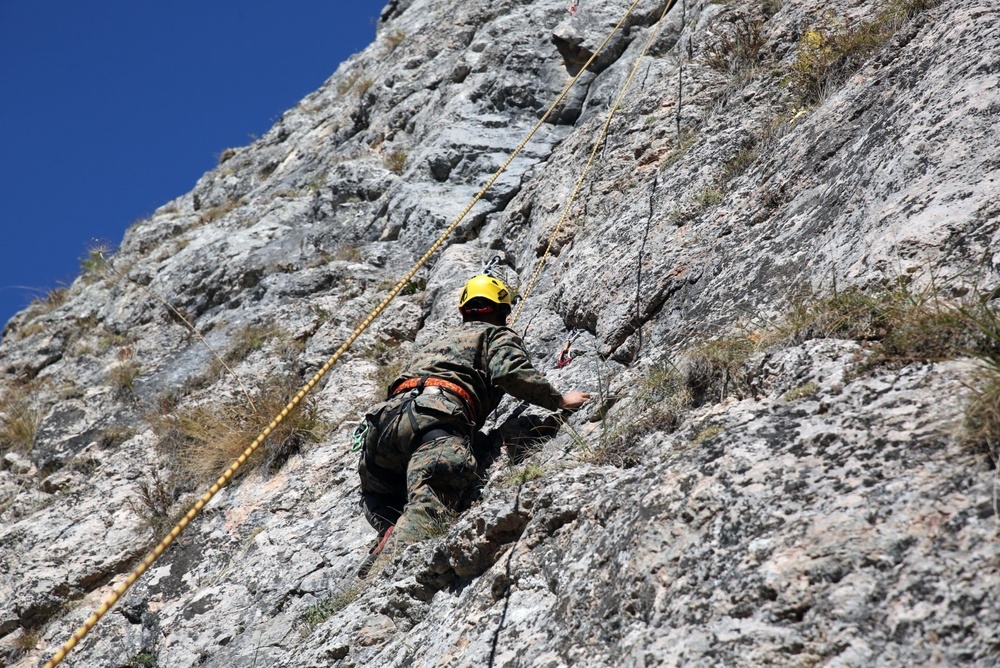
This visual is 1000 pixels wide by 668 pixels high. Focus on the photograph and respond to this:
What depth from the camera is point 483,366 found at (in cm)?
548

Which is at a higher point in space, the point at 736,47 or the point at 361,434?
the point at 736,47

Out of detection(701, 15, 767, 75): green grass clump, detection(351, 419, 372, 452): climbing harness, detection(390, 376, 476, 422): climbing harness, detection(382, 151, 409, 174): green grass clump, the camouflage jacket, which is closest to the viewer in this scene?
the camouflage jacket

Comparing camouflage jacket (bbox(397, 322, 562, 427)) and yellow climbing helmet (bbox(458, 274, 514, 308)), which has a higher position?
yellow climbing helmet (bbox(458, 274, 514, 308))

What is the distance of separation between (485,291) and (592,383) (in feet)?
3.90

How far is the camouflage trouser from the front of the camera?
4.73 meters

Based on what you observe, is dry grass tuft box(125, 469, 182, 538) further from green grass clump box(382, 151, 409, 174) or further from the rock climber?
green grass clump box(382, 151, 409, 174)

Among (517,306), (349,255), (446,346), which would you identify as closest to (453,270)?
(517,306)

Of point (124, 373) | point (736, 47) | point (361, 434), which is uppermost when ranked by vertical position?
point (124, 373)

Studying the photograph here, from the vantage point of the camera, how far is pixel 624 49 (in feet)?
31.3

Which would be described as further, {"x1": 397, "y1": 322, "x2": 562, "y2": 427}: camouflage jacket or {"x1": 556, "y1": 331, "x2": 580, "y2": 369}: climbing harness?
{"x1": 556, "y1": 331, "x2": 580, "y2": 369}: climbing harness

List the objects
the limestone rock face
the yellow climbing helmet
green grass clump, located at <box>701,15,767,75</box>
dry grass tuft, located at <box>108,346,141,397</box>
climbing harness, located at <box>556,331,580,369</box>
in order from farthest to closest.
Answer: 1. dry grass tuft, located at <box>108,346,141,397</box>
2. green grass clump, located at <box>701,15,767,75</box>
3. the yellow climbing helmet
4. climbing harness, located at <box>556,331,580,369</box>
5. the limestone rock face

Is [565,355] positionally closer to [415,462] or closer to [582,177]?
[415,462]

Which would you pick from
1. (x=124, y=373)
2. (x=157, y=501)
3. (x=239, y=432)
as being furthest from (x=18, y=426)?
(x=239, y=432)

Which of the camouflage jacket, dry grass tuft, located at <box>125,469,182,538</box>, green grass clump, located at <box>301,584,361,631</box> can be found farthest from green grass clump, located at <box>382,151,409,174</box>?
green grass clump, located at <box>301,584,361,631</box>
